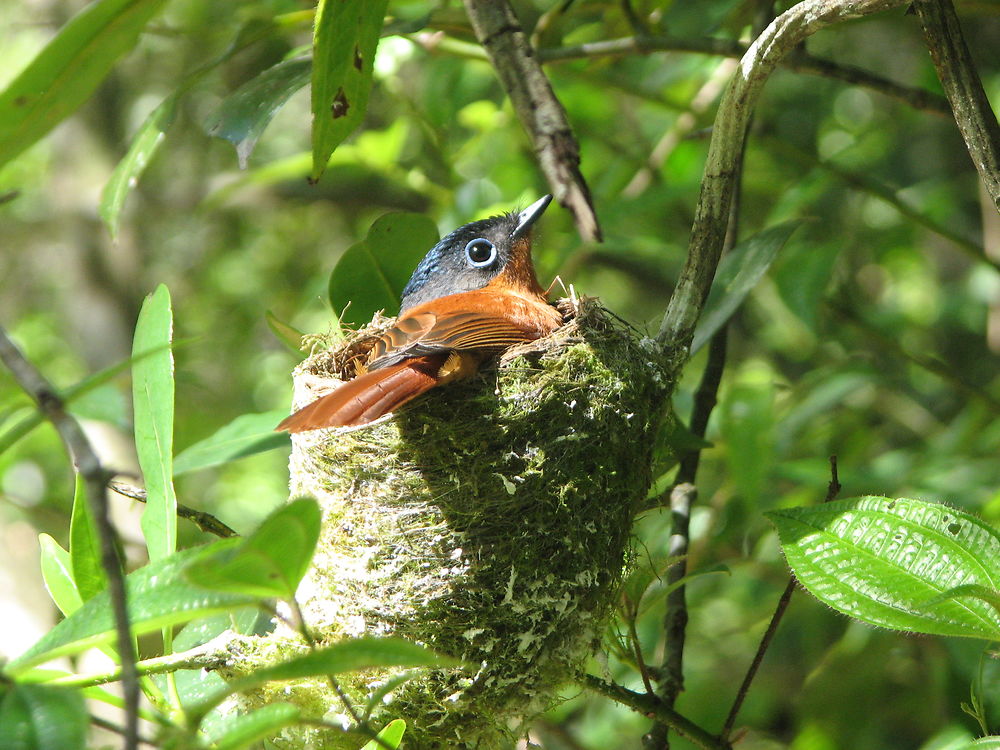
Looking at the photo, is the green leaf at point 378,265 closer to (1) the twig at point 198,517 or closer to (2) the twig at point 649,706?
(1) the twig at point 198,517

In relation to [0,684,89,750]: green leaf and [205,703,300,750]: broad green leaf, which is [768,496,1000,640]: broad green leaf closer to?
[205,703,300,750]: broad green leaf

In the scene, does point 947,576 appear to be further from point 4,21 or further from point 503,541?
point 4,21

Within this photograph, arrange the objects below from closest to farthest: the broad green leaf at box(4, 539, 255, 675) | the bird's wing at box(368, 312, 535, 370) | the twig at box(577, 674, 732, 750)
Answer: the broad green leaf at box(4, 539, 255, 675), the twig at box(577, 674, 732, 750), the bird's wing at box(368, 312, 535, 370)

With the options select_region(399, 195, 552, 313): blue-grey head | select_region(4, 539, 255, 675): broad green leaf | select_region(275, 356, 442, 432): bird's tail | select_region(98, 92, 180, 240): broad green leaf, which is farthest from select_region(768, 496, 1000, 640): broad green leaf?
select_region(399, 195, 552, 313): blue-grey head

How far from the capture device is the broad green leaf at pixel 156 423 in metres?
1.77

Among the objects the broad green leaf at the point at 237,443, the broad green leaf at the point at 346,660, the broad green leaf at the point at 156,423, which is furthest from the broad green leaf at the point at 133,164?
the broad green leaf at the point at 346,660

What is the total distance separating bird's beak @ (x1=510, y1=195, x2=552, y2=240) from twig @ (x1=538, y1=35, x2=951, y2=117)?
2.41ft

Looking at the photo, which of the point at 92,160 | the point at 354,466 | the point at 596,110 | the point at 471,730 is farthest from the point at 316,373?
the point at 92,160

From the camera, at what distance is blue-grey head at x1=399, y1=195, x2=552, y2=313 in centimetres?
347

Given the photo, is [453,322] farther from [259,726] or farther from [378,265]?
[259,726]

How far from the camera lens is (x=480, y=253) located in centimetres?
352

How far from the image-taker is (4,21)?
8.34 m

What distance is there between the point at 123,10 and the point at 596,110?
2987mm

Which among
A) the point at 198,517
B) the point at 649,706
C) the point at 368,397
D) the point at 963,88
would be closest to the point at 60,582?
the point at 198,517
